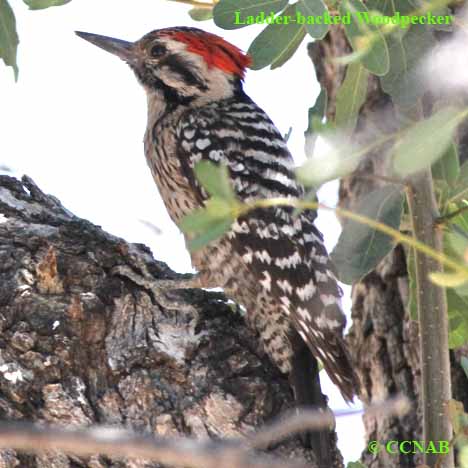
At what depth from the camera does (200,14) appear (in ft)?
10.5

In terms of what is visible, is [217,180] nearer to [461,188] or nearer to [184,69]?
[461,188]

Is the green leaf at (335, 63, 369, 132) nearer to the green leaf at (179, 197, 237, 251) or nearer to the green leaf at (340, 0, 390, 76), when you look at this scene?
the green leaf at (340, 0, 390, 76)

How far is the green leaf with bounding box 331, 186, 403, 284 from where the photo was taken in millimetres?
2648

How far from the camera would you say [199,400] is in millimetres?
2732

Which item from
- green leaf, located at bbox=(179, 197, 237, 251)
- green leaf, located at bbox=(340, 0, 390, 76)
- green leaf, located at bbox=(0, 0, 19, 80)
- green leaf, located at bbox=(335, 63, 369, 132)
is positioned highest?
green leaf, located at bbox=(0, 0, 19, 80)

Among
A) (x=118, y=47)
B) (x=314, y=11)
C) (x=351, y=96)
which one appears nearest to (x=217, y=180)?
(x=314, y=11)

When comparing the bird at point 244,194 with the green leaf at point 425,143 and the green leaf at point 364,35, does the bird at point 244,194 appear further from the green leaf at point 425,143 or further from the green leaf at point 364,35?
the green leaf at point 425,143

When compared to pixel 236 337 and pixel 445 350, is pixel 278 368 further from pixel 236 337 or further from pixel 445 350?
pixel 445 350

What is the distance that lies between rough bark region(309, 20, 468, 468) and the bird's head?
0.51 metres

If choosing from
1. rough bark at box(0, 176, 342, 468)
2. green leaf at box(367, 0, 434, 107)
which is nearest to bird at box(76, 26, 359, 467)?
rough bark at box(0, 176, 342, 468)

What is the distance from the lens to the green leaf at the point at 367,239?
2.65 meters

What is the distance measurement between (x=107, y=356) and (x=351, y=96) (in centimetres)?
105

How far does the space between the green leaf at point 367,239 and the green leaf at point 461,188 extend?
0.16 meters

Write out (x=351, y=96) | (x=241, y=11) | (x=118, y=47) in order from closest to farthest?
1. (x=241, y=11)
2. (x=351, y=96)
3. (x=118, y=47)
